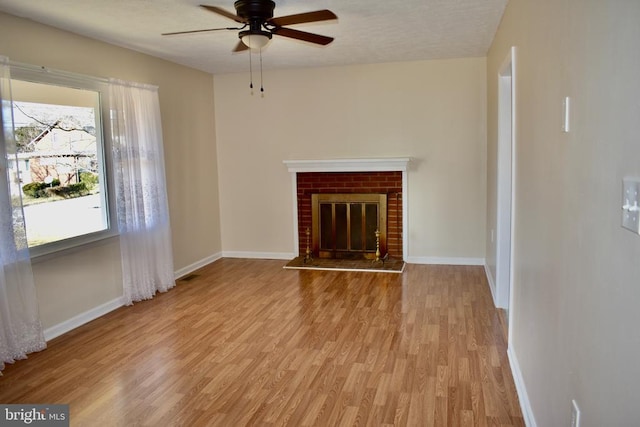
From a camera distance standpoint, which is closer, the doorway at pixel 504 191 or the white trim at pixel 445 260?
the doorway at pixel 504 191

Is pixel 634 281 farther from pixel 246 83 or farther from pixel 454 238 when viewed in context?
pixel 246 83

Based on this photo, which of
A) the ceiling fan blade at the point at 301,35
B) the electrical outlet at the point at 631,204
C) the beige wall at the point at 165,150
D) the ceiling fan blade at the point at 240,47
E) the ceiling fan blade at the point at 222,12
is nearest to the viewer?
the electrical outlet at the point at 631,204

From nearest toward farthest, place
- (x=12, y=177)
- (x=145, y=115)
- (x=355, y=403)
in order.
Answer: (x=355, y=403), (x=12, y=177), (x=145, y=115)

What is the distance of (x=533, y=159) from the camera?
2441 mm

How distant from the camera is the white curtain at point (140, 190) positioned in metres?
4.50

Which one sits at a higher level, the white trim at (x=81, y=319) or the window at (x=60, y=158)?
the window at (x=60, y=158)

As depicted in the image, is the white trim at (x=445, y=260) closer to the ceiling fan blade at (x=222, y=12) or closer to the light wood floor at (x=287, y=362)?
the light wood floor at (x=287, y=362)

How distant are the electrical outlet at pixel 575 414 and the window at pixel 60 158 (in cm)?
361

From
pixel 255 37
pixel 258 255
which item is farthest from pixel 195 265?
pixel 255 37

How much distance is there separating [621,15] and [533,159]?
1.32m

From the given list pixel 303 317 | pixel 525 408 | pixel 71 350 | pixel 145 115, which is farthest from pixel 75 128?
pixel 525 408

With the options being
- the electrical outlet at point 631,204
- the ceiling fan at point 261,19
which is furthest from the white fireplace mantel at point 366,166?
the electrical outlet at point 631,204

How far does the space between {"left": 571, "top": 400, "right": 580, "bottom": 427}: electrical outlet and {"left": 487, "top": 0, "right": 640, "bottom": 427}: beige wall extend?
0.03 metres

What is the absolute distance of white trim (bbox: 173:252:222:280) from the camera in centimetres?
562
